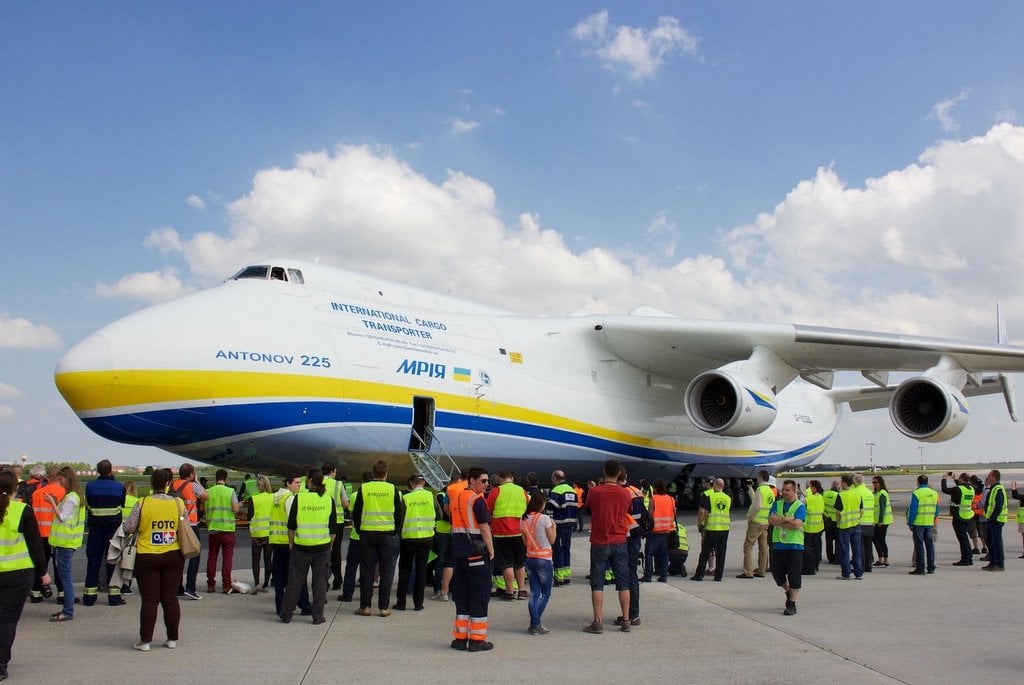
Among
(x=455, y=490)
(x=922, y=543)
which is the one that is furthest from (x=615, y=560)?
(x=922, y=543)

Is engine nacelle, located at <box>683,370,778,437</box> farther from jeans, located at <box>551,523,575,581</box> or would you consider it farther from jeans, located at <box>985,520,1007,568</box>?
jeans, located at <box>551,523,575,581</box>

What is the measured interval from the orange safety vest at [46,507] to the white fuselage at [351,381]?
184 centimetres

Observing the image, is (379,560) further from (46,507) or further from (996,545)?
(996,545)

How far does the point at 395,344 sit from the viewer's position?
471 inches

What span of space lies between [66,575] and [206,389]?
3.17 meters

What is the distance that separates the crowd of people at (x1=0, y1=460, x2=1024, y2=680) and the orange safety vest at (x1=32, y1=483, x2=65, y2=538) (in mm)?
12

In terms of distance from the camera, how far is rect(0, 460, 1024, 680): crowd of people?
18.9ft

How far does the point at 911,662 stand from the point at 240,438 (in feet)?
24.9

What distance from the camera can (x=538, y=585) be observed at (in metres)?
6.41

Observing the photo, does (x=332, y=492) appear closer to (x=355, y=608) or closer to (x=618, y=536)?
(x=355, y=608)

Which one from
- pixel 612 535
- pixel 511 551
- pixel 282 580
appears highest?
pixel 612 535

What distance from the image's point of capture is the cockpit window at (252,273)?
460 inches

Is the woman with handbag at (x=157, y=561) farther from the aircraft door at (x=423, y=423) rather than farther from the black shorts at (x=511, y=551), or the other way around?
the aircraft door at (x=423, y=423)

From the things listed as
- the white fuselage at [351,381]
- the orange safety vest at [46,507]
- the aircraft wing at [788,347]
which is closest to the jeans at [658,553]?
the white fuselage at [351,381]
